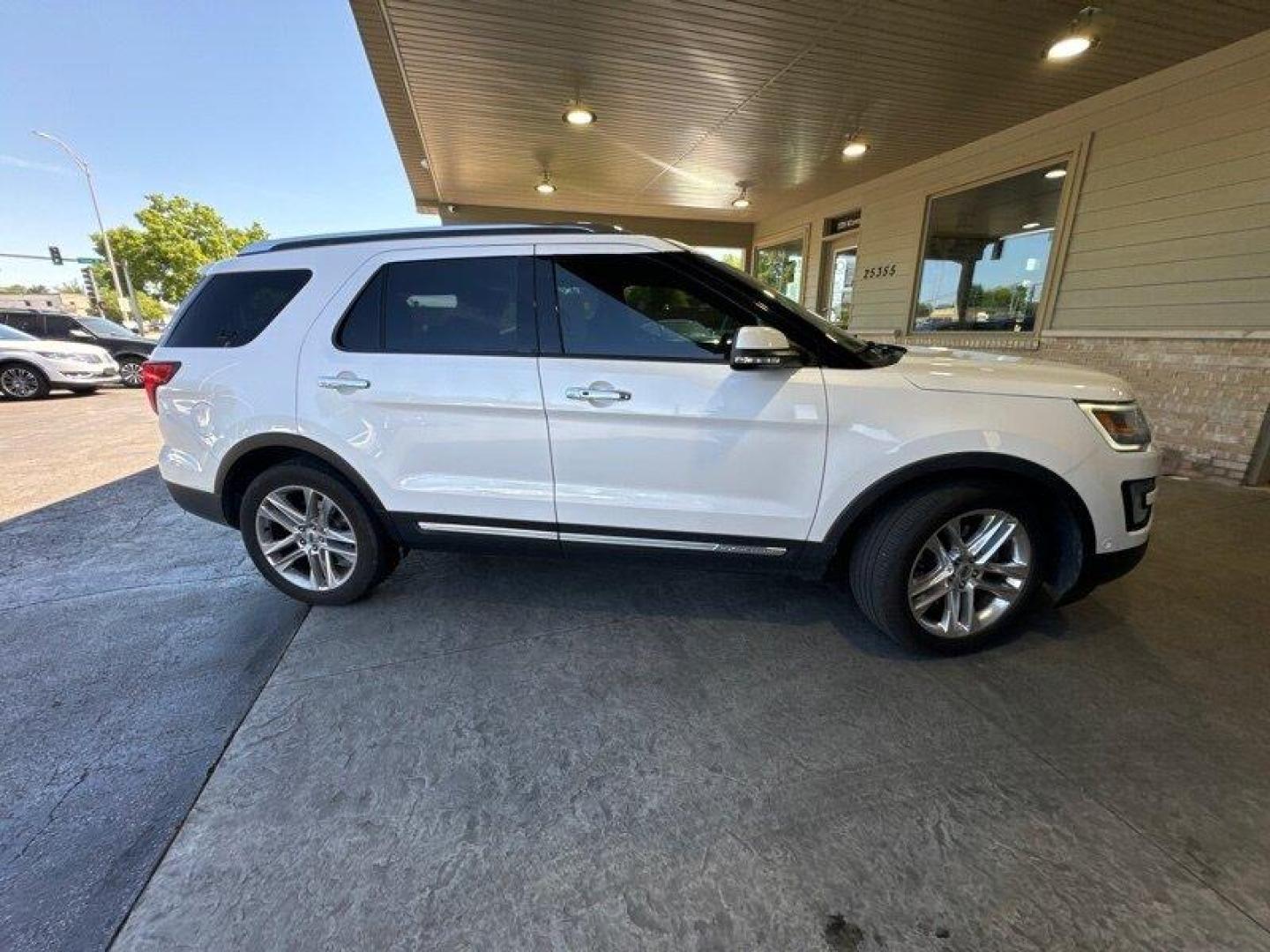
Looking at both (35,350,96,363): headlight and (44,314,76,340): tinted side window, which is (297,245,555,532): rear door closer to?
(35,350,96,363): headlight

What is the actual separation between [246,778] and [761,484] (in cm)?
215

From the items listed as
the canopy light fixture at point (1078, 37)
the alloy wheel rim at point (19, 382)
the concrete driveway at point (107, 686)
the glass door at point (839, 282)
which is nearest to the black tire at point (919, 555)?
the concrete driveway at point (107, 686)

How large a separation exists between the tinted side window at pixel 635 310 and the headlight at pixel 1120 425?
1.43 metres

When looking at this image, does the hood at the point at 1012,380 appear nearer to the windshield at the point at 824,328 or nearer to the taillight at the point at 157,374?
the windshield at the point at 824,328

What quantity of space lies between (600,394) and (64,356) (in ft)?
41.9

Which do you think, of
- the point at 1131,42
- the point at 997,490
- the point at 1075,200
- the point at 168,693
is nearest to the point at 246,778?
the point at 168,693

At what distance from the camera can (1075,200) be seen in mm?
5609

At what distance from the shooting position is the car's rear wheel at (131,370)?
1145 cm

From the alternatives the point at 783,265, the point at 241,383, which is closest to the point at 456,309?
the point at 241,383

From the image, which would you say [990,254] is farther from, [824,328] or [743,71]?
[824,328]

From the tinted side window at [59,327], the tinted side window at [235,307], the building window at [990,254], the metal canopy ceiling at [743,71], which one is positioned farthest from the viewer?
the tinted side window at [59,327]

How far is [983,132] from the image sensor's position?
6.38 meters

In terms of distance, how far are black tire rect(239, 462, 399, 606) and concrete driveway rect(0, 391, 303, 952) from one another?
18 centimetres

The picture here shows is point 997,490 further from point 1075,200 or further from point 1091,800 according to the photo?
point 1075,200
